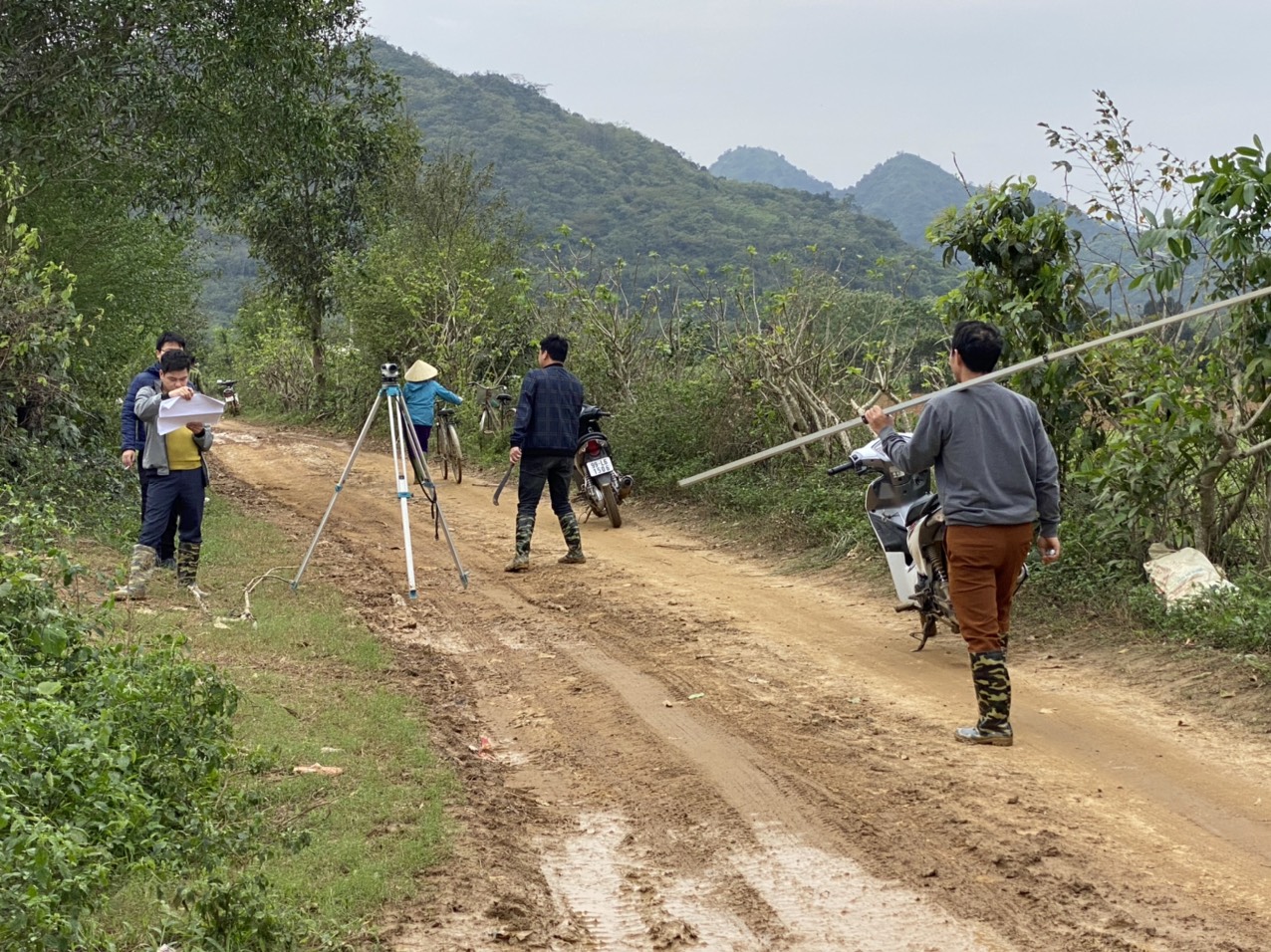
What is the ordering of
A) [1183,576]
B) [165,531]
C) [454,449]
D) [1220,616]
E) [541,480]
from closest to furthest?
[1220,616]
[1183,576]
[165,531]
[541,480]
[454,449]

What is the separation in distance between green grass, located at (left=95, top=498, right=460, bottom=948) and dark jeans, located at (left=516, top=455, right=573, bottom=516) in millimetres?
2172

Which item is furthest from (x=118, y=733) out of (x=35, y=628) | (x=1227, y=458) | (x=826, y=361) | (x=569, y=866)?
(x=826, y=361)

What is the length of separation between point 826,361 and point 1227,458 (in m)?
6.31

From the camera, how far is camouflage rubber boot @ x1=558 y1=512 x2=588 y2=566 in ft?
38.4

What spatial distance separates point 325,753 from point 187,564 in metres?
4.23

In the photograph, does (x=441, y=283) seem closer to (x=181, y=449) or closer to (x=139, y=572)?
(x=181, y=449)

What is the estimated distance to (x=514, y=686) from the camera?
771cm

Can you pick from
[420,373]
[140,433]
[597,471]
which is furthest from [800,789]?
[420,373]

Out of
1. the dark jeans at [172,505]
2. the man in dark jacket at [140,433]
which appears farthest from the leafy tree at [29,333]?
the dark jeans at [172,505]

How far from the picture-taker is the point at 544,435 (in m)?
11.7

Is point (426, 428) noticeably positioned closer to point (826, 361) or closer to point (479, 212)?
point (826, 361)

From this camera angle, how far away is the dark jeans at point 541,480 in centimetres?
1176

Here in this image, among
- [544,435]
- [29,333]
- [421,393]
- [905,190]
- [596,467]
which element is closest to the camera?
[29,333]

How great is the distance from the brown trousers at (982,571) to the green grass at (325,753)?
2634mm
